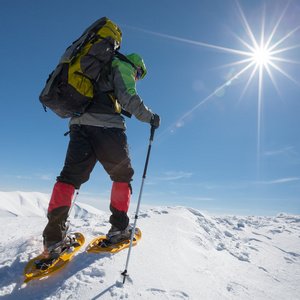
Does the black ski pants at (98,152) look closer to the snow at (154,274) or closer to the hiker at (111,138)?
the hiker at (111,138)

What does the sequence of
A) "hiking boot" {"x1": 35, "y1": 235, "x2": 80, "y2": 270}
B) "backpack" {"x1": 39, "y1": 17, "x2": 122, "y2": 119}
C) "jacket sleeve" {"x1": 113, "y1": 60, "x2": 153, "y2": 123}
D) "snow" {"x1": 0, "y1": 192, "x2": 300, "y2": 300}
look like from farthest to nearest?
"jacket sleeve" {"x1": 113, "y1": 60, "x2": 153, "y2": 123} < "backpack" {"x1": 39, "y1": 17, "x2": 122, "y2": 119} < "hiking boot" {"x1": 35, "y1": 235, "x2": 80, "y2": 270} < "snow" {"x1": 0, "y1": 192, "x2": 300, "y2": 300}

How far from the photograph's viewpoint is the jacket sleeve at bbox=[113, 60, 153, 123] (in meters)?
2.81

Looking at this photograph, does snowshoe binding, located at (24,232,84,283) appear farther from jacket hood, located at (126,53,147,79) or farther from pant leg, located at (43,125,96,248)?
jacket hood, located at (126,53,147,79)

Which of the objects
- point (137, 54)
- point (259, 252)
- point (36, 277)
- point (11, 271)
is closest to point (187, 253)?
point (36, 277)

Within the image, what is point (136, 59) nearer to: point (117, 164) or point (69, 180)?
point (117, 164)

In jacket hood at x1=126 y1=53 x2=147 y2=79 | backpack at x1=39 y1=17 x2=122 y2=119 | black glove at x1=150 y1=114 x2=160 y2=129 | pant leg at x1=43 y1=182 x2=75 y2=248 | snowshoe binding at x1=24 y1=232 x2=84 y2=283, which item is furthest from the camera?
jacket hood at x1=126 y1=53 x2=147 y2=79

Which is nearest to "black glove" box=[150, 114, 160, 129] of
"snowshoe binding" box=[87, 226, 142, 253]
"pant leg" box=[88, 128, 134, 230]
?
"pant leg" box=[88, 128, 134, 230]

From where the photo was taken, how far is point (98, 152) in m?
2.85

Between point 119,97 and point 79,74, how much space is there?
671 mm

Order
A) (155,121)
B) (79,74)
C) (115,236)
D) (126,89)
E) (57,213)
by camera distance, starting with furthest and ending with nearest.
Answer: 1. (155,121)
2. (115,236)
3. (126,89)
4. (79,74)
5. (57,213)

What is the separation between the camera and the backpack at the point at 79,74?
2.58 m

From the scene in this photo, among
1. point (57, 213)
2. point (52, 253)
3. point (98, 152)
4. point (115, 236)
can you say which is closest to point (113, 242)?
point (115, 236)

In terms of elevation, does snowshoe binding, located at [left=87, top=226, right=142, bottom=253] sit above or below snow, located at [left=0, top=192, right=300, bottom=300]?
above

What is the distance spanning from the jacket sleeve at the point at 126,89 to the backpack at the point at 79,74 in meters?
0.21
